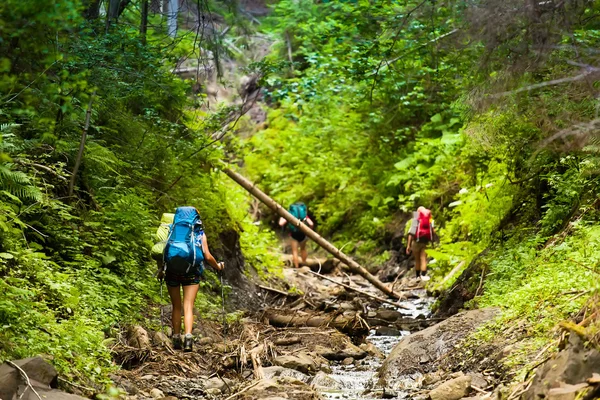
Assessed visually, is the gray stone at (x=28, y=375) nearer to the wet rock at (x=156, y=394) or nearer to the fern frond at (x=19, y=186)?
the wet rock at (x=156, y=394)

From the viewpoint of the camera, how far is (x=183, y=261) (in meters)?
8.31

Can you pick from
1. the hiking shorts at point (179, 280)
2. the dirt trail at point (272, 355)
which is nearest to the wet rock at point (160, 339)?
the dirt trail at point (272, 355)

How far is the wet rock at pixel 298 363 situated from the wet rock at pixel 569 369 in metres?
3.68

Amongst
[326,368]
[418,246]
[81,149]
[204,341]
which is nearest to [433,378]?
[326,368]

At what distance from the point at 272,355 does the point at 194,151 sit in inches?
160

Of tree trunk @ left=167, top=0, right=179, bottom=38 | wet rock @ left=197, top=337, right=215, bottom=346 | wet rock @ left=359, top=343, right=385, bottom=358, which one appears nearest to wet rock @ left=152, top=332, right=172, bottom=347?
wet rock @ left=197, top=337, right=215, bottom=346

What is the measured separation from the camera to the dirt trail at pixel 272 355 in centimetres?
705

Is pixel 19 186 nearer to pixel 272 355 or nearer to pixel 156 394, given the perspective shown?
pixel 156 394

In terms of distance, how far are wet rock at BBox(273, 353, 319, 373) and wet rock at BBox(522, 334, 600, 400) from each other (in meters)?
3.68

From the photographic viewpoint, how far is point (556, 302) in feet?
23.4

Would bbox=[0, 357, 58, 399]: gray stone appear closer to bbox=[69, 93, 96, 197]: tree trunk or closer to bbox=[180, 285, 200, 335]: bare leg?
bbox=[180, 285, 200, 335]: bare leg

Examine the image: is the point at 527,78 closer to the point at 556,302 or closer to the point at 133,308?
the point at 556,302

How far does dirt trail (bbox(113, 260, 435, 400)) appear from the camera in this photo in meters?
7.05

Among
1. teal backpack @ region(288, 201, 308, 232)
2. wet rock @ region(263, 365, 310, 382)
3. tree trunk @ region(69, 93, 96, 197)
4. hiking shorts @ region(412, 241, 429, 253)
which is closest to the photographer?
wet rock @ region(263, 365, 310, 382)
